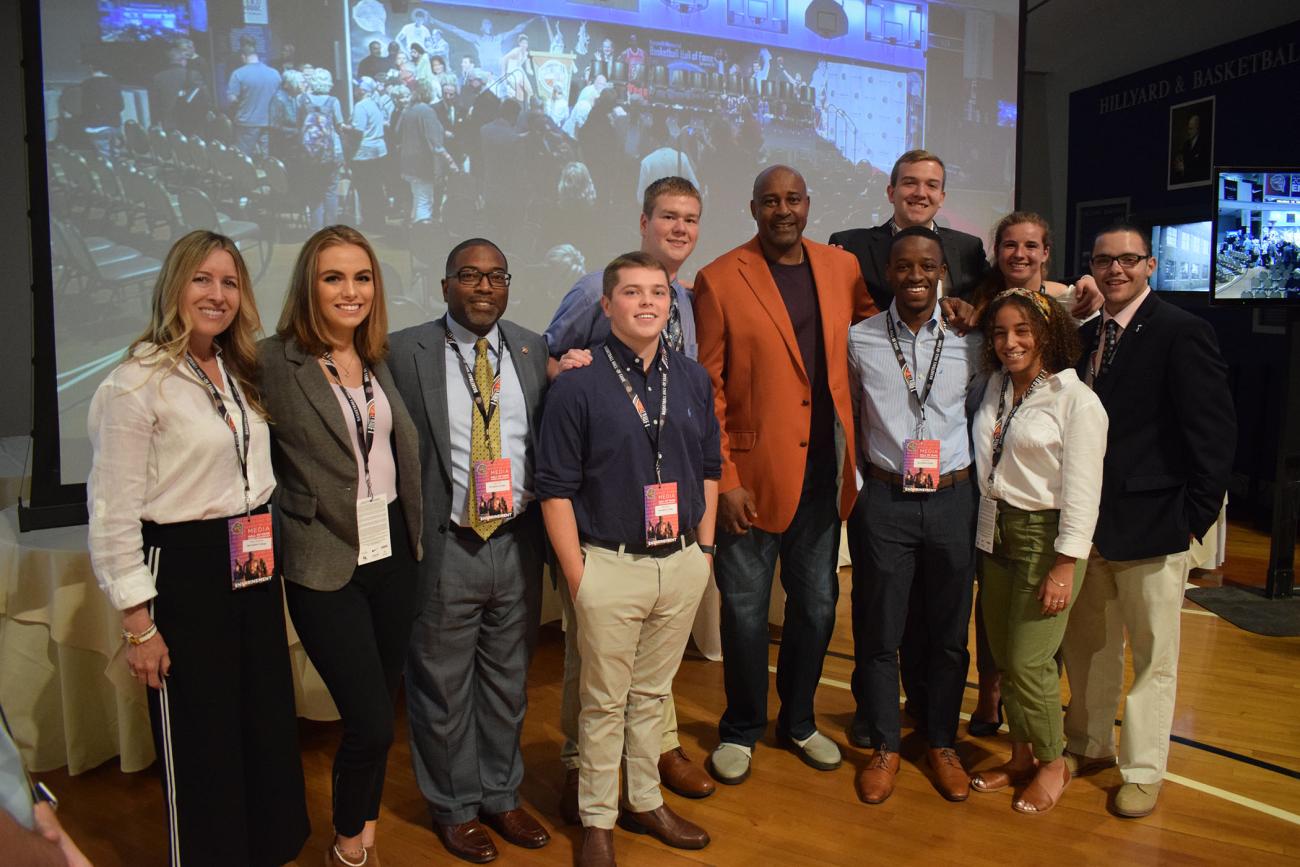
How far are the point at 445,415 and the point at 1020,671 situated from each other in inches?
74.1

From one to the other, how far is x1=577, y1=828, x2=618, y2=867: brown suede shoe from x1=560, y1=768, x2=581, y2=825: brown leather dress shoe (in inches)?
11.9

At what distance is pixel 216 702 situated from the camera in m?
2.11

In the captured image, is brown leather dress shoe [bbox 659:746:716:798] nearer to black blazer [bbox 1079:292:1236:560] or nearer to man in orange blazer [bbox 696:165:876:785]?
man in orange blazer [bbox 696:165:876:785]

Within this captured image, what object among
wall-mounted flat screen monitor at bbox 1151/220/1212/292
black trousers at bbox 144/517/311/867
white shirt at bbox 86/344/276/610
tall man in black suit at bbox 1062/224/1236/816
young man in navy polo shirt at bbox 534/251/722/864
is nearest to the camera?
white shirt at bbox 86/344/276/610

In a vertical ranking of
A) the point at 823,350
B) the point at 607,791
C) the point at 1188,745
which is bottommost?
the point at 1188,745

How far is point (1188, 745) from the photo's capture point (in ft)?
11.1

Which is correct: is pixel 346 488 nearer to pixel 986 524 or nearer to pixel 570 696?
pixel 570 696

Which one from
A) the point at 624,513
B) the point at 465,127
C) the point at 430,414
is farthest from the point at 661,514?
the point at 465,127

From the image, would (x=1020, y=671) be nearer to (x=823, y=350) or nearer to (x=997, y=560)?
(x=997, y=560)

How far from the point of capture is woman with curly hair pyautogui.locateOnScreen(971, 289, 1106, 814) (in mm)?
2658

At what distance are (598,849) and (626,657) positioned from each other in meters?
0.54

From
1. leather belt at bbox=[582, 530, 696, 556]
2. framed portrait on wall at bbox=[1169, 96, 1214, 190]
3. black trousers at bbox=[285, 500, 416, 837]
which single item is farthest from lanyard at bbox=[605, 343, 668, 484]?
framed portrait on wall at bbox=[1169, 96, 1214, 190]

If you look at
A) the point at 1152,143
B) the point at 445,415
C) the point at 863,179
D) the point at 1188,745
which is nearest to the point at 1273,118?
the point at 1152,143

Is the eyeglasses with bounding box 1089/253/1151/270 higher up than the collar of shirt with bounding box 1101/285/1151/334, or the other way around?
the eyeglasses with bounding box 1089/253/1151/270
